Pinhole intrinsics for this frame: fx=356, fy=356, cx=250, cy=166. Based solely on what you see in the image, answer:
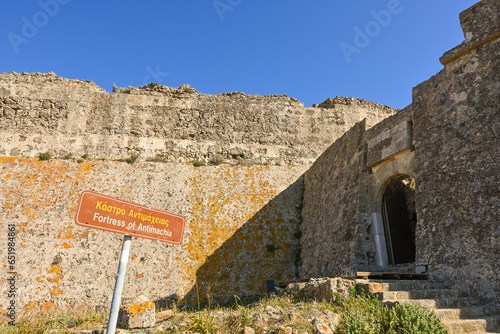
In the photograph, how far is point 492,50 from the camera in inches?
237

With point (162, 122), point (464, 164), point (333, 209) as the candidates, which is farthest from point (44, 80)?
point (464, 164)

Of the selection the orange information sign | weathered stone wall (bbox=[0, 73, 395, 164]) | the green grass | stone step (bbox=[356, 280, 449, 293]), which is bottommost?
the green grass

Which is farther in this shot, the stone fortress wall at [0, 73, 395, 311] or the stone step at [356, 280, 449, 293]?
the stone fortress wall at [0, 73, 395, 311]

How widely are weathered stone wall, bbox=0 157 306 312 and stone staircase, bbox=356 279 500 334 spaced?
4.71 meters

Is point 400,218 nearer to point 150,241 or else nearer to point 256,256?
point 256,256

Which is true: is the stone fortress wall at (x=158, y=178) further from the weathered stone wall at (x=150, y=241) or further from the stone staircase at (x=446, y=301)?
the stone staircase at (x=446, y=301)

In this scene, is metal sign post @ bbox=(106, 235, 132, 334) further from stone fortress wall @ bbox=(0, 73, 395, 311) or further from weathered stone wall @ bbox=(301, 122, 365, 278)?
stone fortress wall @ bbox=(0, 73, 395, 311)

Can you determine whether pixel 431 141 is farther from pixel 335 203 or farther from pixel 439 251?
pixel 335 203

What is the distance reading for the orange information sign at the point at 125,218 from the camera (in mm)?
3359

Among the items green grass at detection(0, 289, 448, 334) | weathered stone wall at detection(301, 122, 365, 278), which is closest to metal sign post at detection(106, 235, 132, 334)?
green grass at detection(0, 289, 448, 334)

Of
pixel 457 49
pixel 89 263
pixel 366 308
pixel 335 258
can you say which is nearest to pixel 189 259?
pixel 89 263

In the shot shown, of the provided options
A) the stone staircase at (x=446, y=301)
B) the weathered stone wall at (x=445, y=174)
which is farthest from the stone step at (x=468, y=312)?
the weathered stone wall at (x=445, y=174)

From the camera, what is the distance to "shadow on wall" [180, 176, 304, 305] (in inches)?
359

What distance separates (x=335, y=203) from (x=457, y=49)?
4.15 m
